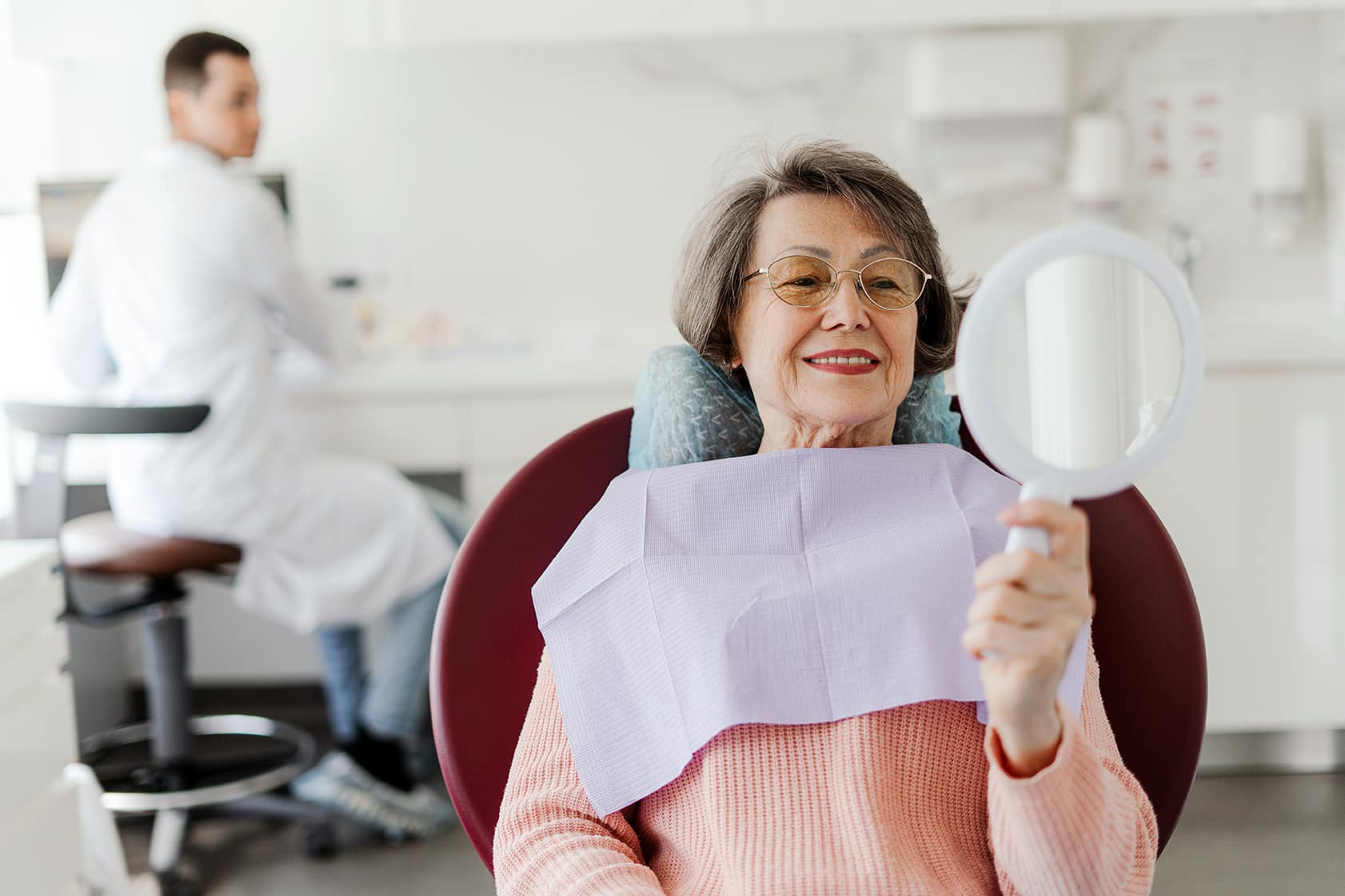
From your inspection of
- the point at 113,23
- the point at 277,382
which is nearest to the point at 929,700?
the point at 277,382

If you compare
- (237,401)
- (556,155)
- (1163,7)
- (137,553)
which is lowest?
(137,553)

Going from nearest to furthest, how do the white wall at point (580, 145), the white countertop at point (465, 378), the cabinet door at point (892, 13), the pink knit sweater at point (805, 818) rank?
the pink knit sweater at point (805, 818)
the white countertop at point (465, 378)
the cabinet door at point (892, 13)
the white wall at point (580, 145)

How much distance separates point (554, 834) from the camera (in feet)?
3.35

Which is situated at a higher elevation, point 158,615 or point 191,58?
point 191,58

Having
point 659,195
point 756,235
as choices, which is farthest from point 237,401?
point 756,235

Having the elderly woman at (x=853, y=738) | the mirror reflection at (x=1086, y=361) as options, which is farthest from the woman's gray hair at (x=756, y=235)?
the mirror reflection at (x=1086, y=361)

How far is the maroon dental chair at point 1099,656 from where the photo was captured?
112cm

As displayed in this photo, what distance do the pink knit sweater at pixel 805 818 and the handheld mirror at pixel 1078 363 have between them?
0.80 ft

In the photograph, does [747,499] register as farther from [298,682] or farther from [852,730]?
[298,682]

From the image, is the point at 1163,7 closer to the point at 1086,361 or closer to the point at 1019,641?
the point at 1086,361

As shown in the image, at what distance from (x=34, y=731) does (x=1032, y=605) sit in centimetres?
133

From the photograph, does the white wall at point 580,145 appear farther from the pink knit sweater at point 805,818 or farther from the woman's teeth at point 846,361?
the pink knit sweater at point 805,818

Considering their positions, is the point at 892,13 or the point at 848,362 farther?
the point at 892,13

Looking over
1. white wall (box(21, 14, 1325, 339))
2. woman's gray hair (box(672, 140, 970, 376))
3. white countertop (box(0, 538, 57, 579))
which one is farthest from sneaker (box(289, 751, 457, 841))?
woman's gray hair (box(672, 140, 970, 376))
